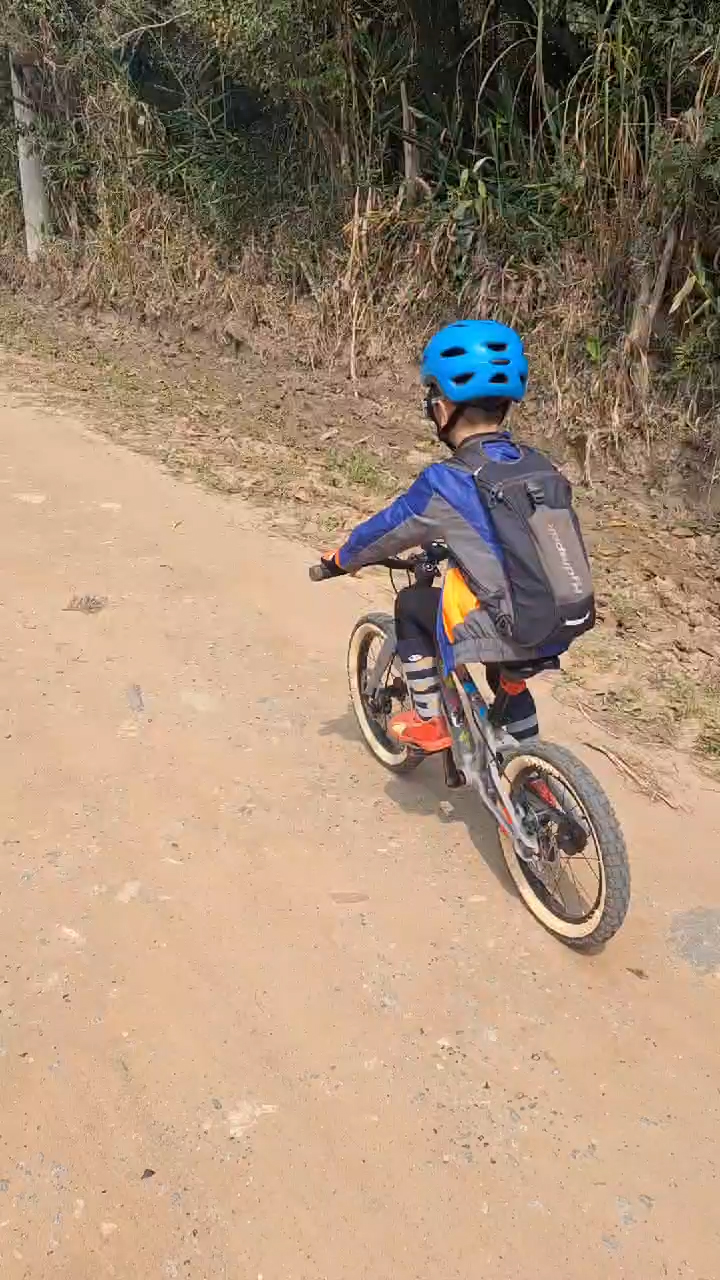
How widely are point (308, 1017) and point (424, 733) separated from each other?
100cm

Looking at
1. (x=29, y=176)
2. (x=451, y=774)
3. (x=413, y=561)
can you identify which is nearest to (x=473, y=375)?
(x=413, y=561)

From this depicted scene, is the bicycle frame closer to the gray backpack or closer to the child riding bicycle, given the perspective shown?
the child riding bicycle

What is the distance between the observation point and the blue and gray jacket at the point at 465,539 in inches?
106

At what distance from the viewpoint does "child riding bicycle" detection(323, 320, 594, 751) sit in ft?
8.42

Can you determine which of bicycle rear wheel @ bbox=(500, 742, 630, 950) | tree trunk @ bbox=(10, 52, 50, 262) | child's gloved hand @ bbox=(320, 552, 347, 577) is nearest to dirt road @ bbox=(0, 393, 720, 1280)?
bicycle rear wheel @ bbox=(500, 742, 630, 950)

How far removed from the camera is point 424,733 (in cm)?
325

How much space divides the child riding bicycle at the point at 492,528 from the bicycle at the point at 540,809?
101 millimetres

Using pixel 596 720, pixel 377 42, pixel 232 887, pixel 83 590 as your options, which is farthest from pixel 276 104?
pixel 232 887

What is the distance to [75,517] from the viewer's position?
5.99 m

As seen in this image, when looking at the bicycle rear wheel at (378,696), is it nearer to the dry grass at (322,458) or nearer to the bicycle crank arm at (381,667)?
the bicycle crank arm at (381,667)

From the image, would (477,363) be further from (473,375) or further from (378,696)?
(378,696)

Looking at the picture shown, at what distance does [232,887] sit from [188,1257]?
3.74ft

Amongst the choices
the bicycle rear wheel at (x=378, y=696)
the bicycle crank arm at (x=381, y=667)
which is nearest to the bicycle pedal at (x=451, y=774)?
the bicycle rear wheel at (x=378, y=696)

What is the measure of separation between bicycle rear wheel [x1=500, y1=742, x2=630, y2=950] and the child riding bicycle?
237 millimetres
